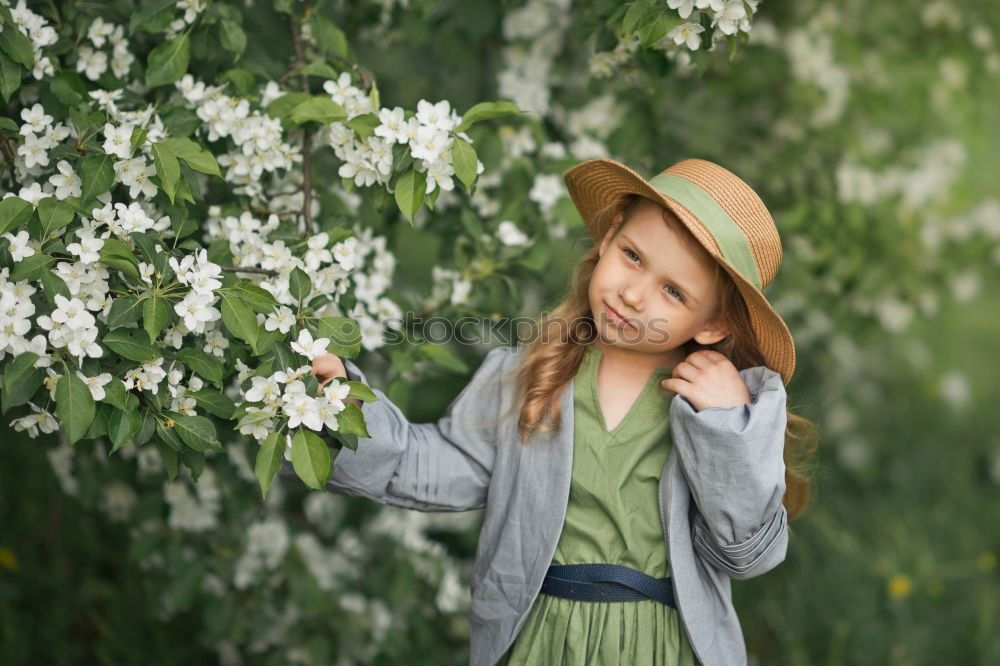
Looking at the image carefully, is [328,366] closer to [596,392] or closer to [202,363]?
[202,363]

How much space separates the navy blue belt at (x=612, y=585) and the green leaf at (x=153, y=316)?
2.69ft

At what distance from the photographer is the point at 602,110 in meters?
2.69

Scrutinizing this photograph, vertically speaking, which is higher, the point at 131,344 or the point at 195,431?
the point at 131,344

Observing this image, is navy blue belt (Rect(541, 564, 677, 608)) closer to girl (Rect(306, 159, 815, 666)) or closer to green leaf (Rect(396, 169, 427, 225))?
girl (Rect(306, 159, 815, 666))

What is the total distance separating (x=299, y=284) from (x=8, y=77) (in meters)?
0.67

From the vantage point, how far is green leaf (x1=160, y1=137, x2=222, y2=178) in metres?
1.70

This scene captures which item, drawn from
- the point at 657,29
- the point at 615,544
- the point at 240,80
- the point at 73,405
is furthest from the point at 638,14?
the point at 73,405

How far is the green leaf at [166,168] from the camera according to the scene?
1640 mm

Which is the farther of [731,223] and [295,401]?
[731,223]

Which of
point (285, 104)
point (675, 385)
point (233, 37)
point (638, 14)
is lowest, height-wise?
point (675, 385)

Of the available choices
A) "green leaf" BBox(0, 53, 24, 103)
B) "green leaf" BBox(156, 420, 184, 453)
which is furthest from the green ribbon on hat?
"green leaf" BBox(0, 53, 24, 103)

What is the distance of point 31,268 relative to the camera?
58.7 inches

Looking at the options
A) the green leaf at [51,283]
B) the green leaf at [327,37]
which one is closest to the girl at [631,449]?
the green leaf at [51,283]

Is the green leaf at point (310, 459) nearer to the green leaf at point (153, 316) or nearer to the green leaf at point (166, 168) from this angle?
the green leaf at point (153, 316)
